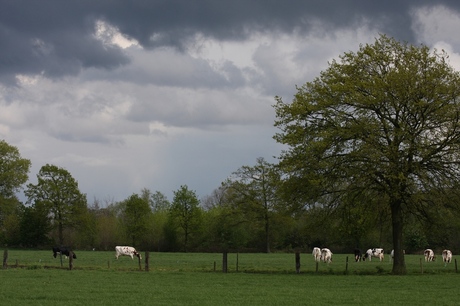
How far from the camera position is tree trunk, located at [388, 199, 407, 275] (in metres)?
34.8

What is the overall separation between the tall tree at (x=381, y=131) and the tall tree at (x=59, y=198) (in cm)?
6011

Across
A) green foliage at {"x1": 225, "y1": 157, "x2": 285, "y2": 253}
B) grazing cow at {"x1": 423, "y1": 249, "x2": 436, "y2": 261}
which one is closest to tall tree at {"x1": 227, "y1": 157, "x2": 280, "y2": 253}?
green foliage at {"x1": 225, "y1": 157, "x2": 285, "y2": 253}

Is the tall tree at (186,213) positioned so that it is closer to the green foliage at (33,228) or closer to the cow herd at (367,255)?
the green foliage at (33,228)

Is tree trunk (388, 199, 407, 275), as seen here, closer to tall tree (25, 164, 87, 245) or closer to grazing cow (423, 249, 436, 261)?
grazing cow (423, 249, 436, 261)

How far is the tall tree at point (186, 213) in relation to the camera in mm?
90875

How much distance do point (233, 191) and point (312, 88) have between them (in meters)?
50.0

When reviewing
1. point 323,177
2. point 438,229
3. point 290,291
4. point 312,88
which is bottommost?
point 290,291

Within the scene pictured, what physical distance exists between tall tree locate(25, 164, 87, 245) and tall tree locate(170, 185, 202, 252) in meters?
13.9

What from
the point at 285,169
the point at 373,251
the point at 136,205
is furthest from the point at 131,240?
the point at 285,169

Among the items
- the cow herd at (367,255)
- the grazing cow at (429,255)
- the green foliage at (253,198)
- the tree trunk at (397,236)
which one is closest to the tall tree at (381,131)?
the tree trunk at (397,236)

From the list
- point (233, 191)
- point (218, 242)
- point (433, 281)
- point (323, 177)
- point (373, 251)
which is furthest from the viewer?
point (218, 242)

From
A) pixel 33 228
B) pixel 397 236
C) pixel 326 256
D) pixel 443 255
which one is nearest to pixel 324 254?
pixel 326 256

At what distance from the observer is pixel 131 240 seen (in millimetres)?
91938

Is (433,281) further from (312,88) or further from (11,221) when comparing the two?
(11,221)
